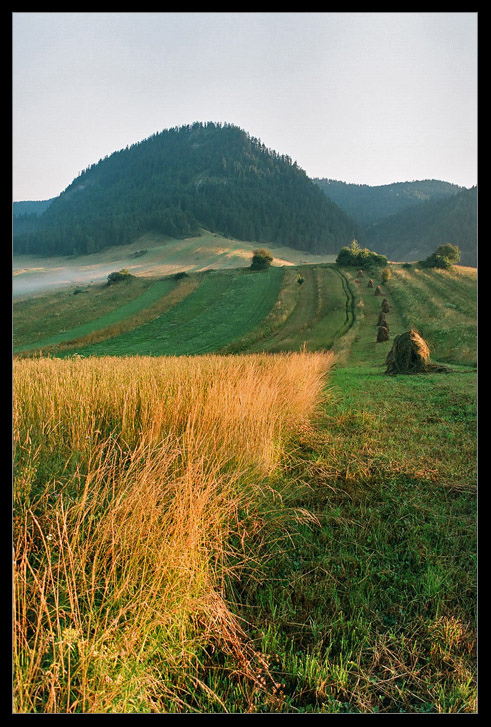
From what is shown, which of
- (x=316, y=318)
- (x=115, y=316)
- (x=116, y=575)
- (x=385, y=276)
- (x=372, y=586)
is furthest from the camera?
(x=385, y=276)

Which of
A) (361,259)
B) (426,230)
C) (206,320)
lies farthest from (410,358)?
(426,230)

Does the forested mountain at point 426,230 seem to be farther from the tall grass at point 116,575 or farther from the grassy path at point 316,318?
the tall grass at point 116,575

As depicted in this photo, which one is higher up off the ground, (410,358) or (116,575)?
(410,358)

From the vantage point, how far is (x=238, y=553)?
9.19ft

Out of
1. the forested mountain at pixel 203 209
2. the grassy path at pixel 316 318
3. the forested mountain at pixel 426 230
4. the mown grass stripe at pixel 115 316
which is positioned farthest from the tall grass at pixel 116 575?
the forested mountain at pixel 203 209

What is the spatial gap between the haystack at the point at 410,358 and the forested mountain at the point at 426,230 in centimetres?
10731

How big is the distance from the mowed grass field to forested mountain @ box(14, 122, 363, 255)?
398ft

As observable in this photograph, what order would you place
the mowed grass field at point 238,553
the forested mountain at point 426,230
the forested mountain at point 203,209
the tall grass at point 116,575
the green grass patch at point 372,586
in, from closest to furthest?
1. the tall grass at point 116,575
2. the mowed grass field at point 238,553
3. the green grass patch at point 372,586
4. the forested mountain at point 426,230
5. the forested mountain at point 203,209

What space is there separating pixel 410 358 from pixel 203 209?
14619 centimetres

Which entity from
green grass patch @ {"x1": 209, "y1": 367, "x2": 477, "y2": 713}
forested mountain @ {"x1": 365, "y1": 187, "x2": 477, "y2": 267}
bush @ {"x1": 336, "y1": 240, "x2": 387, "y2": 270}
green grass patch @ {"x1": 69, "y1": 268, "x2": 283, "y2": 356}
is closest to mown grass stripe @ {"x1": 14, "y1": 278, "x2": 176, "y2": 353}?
green grass patch @ {"x1": 69, "y1": 268, "x2": 283, "y2": 356}

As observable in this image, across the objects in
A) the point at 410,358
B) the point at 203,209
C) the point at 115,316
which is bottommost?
the point at 410,358

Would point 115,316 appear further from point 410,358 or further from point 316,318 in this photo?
point 410,358

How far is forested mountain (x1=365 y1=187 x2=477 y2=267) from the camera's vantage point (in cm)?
11531

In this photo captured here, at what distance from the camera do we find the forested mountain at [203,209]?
122000mm
